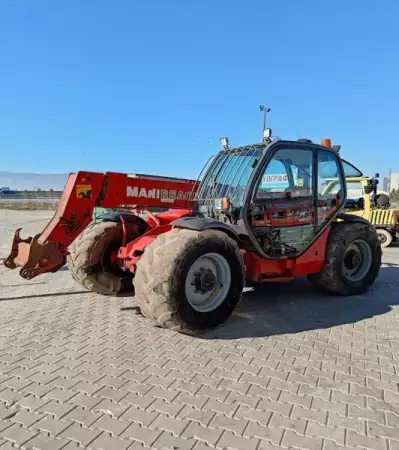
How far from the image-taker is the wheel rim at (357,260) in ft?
23.1

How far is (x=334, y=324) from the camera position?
5.39 meters

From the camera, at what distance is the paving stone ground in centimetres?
294

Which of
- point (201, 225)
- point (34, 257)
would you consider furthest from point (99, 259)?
point (201, 225)

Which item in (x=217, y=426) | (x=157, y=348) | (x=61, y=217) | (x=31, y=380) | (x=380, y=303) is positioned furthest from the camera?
(x=380, y=303)

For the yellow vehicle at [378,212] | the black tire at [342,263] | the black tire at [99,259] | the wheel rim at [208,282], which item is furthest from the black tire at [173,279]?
the yellow vehicle at [378,212]

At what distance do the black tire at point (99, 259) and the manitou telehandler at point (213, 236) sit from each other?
0.01 meters

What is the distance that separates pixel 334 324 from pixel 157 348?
227cm

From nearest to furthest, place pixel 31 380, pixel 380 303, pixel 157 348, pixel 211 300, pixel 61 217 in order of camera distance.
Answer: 1. pixel 31 380
2. pixel 157 348
3. pixel 211 300
4. pixel 61 217
5. pixel 380 303

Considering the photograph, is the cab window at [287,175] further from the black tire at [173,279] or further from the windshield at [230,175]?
the black tire at [173,279]

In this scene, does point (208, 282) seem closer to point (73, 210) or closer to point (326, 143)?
point (73, 210)

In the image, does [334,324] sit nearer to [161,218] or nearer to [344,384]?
[344,384]

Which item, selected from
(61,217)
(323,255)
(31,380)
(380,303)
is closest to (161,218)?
(61,217)

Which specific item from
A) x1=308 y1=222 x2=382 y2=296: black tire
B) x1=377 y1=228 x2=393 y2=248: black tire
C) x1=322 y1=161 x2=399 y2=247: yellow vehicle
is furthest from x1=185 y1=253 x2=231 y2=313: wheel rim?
x1=377 y1=228 x2=393 y2=248: black tire

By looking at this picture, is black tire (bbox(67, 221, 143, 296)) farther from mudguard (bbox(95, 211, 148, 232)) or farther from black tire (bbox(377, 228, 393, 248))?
black tire (bbox(377, 228, 393, 248))
